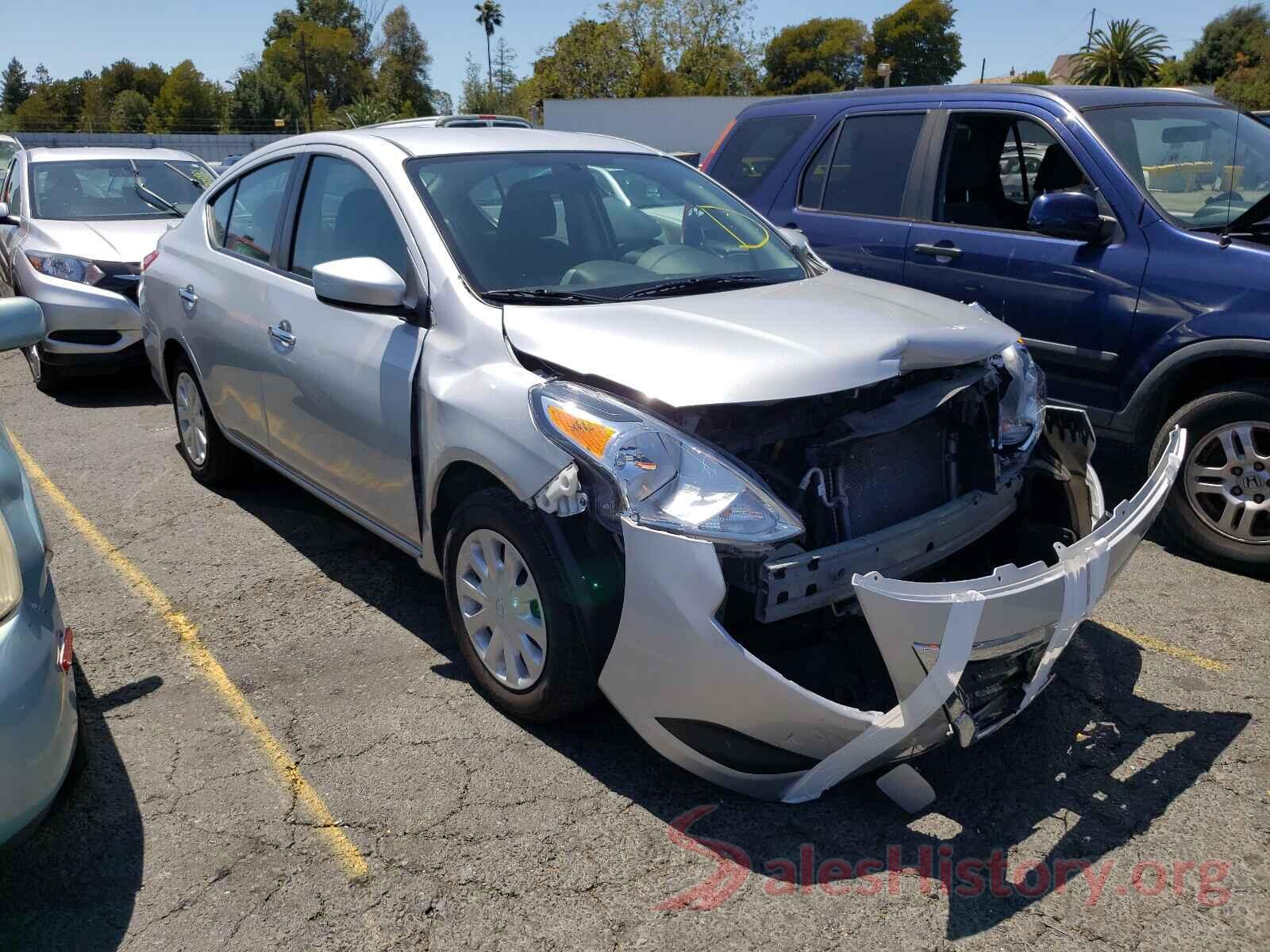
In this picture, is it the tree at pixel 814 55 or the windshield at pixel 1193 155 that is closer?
the windshield at pixel 1193 155

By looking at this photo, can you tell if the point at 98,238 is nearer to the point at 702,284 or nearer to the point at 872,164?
the point at 872,164

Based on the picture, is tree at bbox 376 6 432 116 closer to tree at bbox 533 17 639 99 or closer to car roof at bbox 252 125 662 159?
tree at bbox 533 17 639 99

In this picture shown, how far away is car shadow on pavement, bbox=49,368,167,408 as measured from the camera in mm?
7590

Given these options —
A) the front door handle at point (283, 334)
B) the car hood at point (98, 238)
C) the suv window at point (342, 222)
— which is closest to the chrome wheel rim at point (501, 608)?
the suv window at point (342, 222)

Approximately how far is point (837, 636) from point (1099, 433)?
2.47 metres

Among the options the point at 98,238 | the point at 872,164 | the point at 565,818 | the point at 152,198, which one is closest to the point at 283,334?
the point at 565,818

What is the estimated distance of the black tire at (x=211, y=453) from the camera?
520 centimetres

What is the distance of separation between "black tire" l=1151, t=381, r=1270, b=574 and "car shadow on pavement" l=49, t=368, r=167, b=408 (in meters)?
6.58

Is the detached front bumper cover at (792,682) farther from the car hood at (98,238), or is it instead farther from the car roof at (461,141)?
the car hood at (98,238)

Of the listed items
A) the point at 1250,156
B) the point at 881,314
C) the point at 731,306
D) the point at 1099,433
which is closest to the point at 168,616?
the point at 731,306

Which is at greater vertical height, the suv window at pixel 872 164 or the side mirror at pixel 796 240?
the suv window at pixel 872 164

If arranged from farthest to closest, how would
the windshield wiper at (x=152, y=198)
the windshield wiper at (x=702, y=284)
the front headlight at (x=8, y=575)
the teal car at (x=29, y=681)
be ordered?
the windshield wiper at (x=152, y=198), the windshield wiper at (x=702, y=284), the front headlight at (x=8, y=575), the teal car at (x=29, y=681)

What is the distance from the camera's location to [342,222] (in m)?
3.94

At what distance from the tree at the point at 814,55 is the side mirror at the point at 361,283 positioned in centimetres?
8852
